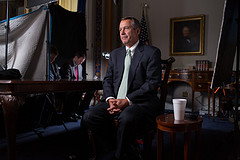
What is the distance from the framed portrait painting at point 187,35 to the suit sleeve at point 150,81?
3698mm

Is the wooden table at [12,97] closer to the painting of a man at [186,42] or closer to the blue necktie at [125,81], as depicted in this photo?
the blue necktie at [125,81]

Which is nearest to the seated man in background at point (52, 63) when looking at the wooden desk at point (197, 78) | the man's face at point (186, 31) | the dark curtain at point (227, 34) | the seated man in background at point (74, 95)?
the seated man in background at point (74, 95)

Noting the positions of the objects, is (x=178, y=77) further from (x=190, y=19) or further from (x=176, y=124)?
(x=176, y=124)

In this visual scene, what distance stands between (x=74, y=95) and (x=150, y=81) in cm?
208

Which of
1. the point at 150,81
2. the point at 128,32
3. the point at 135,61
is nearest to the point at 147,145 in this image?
the point at 150,81

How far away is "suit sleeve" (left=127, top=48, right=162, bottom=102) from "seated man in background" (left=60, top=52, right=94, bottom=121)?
1983mm

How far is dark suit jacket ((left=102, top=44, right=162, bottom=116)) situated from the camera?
5.57ft

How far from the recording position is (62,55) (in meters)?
4.36

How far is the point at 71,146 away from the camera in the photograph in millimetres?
2250

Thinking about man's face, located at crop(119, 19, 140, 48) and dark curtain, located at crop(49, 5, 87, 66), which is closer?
man's face, located at crop(119, 19, 140, 48)

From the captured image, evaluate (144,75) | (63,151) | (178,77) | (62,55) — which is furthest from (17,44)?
(178,77)

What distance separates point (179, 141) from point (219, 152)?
48 centimetres

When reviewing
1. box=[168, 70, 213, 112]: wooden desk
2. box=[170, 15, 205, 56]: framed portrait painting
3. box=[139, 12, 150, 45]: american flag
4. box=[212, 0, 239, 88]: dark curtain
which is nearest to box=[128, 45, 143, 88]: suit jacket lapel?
box=[212, 0, 239, 88]: dark curtain

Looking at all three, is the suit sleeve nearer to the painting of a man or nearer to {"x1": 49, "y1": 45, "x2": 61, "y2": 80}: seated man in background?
{"x1": 49, "y1": 45, "x2": 61, "y2": 80}: seated man in background
